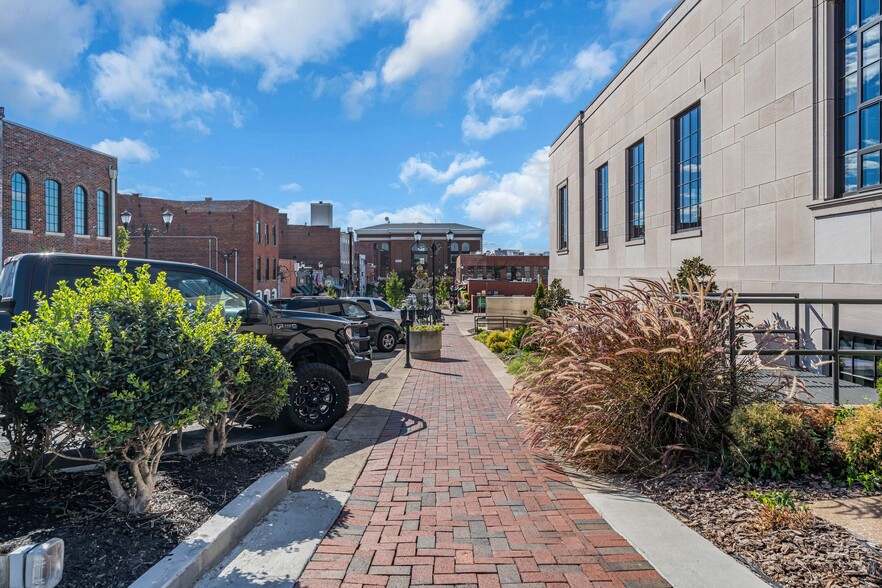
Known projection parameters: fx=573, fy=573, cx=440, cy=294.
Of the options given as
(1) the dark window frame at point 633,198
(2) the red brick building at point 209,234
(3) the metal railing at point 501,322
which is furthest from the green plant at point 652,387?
(2) the red brick building at point 209,234

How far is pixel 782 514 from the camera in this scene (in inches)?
161

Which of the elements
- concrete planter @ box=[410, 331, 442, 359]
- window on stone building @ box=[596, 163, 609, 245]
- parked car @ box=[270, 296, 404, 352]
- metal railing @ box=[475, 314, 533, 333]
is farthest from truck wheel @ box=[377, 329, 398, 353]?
window on stone building @ box=[596, 163, 609, 245]

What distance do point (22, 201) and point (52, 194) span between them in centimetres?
203

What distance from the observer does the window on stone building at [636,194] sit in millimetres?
18438

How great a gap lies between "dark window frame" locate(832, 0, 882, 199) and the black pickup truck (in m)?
8.14

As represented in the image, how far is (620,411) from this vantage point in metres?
5.60

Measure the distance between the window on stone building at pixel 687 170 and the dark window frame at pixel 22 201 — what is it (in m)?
27.9

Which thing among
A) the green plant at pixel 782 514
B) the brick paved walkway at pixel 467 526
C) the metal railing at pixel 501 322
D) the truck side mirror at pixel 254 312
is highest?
the truck side mirror at pixel 254 312

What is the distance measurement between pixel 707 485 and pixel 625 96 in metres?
16.7

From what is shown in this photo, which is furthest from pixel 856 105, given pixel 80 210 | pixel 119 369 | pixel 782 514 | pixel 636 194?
pixel 80 210

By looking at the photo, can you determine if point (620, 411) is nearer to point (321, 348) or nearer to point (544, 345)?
point (544, 345)

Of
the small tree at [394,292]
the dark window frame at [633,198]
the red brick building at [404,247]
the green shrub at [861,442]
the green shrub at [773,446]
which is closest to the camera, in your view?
the green shrub at [861,442]

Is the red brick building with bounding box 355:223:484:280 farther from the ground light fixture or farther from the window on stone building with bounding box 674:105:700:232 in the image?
the ground light fixture

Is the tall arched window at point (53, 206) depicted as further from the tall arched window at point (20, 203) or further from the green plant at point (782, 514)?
the green plant at point (782, 514)
